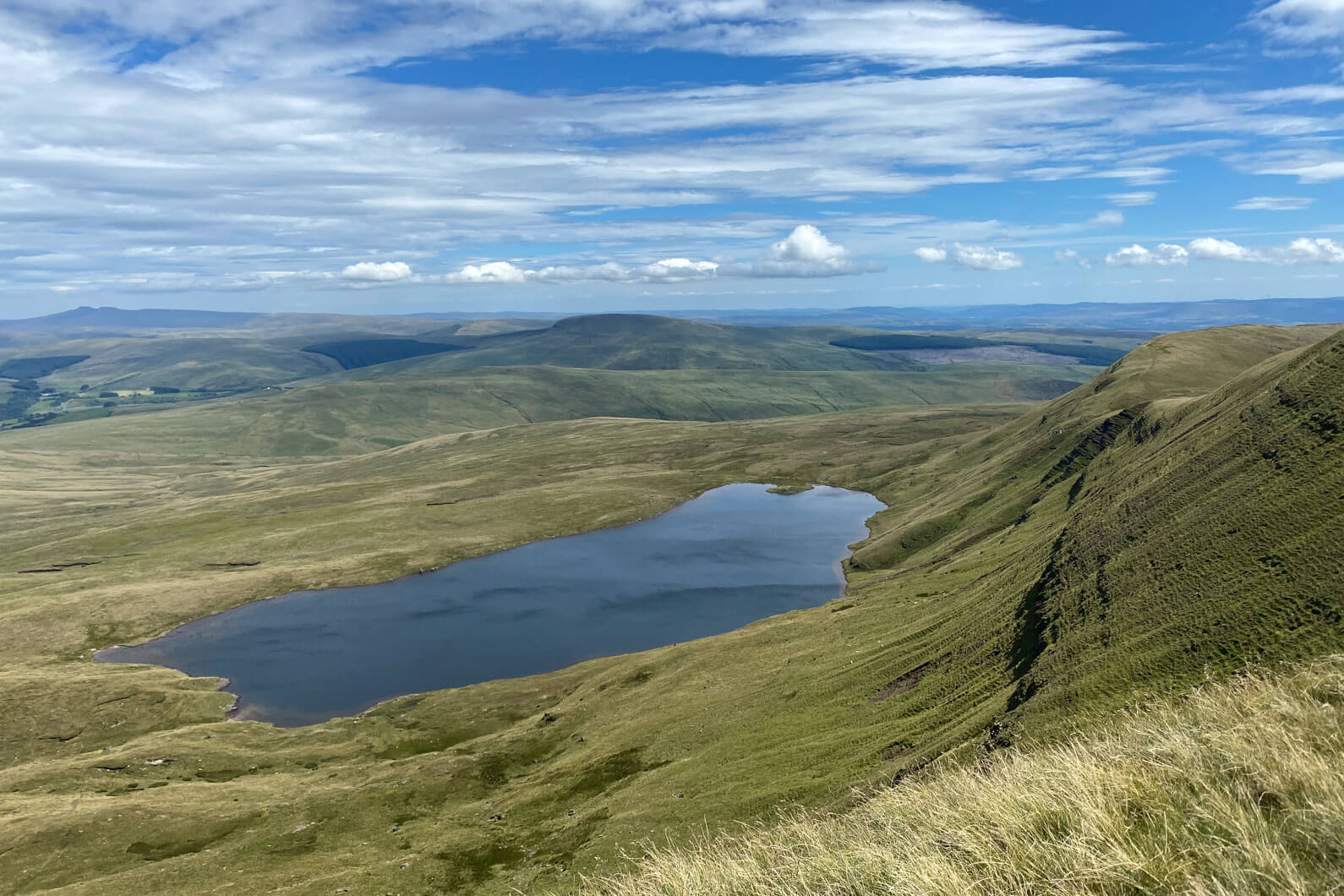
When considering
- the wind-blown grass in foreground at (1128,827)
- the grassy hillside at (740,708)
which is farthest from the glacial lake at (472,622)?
the wind-blown grass in foreground at (1128,827)

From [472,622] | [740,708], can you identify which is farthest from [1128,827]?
[472,622]

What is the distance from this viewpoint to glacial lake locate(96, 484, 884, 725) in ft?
423

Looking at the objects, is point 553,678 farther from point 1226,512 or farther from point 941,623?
point 1226,512

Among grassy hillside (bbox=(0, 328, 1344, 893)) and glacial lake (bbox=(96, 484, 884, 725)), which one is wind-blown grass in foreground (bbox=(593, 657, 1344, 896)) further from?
glacial lake (bbox=(96, 484, 884, 725))

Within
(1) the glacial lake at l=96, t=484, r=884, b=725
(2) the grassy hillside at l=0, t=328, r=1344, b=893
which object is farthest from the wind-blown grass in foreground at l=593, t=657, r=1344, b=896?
(1) the glacial lake at l=96, t=484, r=884, b=725

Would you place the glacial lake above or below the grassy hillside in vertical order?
below

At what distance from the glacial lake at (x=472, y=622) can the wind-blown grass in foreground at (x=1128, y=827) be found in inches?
4690

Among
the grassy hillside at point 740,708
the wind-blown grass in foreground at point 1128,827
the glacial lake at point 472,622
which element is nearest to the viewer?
the wind-blown grass in foreground at point 1128,827

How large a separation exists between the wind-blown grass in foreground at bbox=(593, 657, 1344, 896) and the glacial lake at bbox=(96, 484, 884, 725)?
11911cm

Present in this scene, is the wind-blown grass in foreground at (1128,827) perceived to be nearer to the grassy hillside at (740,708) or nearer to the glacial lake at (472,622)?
the grassy hillside at (740,708)

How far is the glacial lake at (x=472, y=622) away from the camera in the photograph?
12900 centimetres

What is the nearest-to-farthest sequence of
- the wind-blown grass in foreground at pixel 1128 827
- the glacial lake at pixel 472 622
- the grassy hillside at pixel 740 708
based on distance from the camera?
→ the wind-blown grass in foreground at pixel 1128 827 < the grassy hillside at pixel 740 708 < the glacial lake at pixel 472 622

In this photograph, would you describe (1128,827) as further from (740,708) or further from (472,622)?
(472,622)

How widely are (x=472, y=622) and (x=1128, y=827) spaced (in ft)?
513
